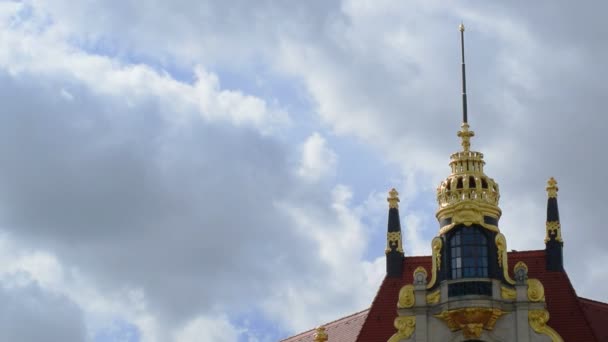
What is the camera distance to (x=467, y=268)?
267 feet

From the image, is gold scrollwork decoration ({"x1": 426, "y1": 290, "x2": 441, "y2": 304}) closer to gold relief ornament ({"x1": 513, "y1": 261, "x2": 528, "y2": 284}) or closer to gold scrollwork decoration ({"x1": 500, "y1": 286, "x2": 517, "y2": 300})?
gold scrollwork decoration ({"x1": 500, "y1": 286, "x2": 517, "y2": 300})

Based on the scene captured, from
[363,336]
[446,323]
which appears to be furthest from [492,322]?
[363,336]

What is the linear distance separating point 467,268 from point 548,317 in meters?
4.65

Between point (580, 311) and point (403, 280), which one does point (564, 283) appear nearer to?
point (580, 311)

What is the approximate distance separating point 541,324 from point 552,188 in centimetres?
946

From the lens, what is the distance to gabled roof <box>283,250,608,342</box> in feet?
271

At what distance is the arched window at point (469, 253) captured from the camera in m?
81.3

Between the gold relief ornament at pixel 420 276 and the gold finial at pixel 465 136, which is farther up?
the gold finial at pixel 465 136

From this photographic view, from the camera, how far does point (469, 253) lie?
268 feet

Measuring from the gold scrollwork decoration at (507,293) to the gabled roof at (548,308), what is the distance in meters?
3.16

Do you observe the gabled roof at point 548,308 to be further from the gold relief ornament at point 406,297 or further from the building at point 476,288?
the gold relief ornament at point 406,297

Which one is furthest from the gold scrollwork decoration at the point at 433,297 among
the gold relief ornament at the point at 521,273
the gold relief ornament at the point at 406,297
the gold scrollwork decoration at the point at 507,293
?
the gold relief ornament at the point at 521,273

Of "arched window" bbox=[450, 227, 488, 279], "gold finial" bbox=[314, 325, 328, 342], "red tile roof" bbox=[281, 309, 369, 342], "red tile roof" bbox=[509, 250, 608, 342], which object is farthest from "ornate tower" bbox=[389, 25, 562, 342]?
"red tile roof" bbox=[281, 309, 369, 342]

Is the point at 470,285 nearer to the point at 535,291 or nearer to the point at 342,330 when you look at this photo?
the point at 535,291
